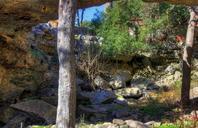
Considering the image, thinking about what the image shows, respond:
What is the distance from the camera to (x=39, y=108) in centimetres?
1178

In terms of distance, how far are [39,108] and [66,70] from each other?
346 cm

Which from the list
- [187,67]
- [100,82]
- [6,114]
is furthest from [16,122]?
[100,82]

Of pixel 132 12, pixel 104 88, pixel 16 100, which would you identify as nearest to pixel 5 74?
pixel 16 100

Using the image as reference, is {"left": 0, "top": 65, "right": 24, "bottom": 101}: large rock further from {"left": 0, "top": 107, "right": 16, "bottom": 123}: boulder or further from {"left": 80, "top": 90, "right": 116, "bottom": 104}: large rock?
{"left": 80, "top": 90, "right": 116, "bottom": 104}: large rock

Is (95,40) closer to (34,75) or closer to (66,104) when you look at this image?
(34,75)

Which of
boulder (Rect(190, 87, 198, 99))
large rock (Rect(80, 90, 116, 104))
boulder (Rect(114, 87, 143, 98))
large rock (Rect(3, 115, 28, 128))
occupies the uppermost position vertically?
boulder (Rect(190, 87, 198, 99))

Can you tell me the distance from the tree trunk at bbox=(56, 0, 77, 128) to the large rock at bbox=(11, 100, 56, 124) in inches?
111

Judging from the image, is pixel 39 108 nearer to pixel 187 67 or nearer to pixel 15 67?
pixel 15 67

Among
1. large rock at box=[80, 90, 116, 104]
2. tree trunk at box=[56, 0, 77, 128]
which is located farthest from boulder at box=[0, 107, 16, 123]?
tree trunk at box=[56, 0, 77, 128]

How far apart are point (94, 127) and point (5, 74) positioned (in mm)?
3368

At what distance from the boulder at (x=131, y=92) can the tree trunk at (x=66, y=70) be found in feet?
24.5

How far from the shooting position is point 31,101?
1210 cm

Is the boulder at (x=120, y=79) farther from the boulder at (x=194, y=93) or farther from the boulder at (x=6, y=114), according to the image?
the boulder at (x=6, y=114)

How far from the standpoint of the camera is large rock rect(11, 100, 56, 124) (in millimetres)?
11539
